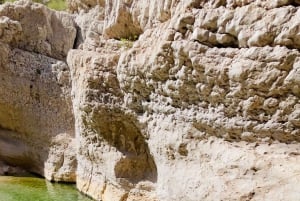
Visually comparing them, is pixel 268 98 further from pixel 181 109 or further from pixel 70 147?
pixel 70 147

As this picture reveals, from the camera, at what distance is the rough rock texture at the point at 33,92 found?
13.9 metres

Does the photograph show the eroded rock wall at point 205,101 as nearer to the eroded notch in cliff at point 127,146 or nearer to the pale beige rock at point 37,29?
the eroded notch in cliff at point 127,146

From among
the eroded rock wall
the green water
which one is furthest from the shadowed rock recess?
the green water

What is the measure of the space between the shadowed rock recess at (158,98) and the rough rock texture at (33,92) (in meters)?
0.03

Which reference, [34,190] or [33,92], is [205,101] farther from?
[33,92]

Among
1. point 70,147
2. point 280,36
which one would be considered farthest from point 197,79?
point 70,147

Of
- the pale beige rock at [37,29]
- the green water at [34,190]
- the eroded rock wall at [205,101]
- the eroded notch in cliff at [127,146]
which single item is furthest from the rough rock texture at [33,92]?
the eroded notch in cliff at [127,146]

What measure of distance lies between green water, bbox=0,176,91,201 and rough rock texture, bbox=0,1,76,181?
0.66m

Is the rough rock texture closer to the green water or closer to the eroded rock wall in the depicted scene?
the green water

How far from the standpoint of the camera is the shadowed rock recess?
20.1 feet

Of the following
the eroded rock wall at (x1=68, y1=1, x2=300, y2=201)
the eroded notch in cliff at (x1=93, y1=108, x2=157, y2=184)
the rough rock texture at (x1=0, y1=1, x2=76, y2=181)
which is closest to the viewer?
the eroded rock wall at (x1=68, y1=1, x2=300, y2=201)

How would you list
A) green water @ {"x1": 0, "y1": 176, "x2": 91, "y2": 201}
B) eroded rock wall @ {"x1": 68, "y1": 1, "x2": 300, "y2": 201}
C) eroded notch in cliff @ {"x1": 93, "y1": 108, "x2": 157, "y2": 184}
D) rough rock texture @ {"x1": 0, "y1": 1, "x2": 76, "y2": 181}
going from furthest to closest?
rough rock texture @ {"x1": 0, "y1": 1, "x2": 76, "y2": 181}, green water @ {"x1": 0, "y1": 176, "x2": 91, "y2": 201}, eroded notch in cliff @ {"x1": 93, "y1": 108, "x2": 157, "y2": 184}, eroded rock wall @ {"x1": 68, "y1": 1, "x2": 300, "y2": 201}

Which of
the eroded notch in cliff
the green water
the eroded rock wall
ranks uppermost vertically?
the eroded rock wall

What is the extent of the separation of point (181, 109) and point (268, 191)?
98.3 inches
